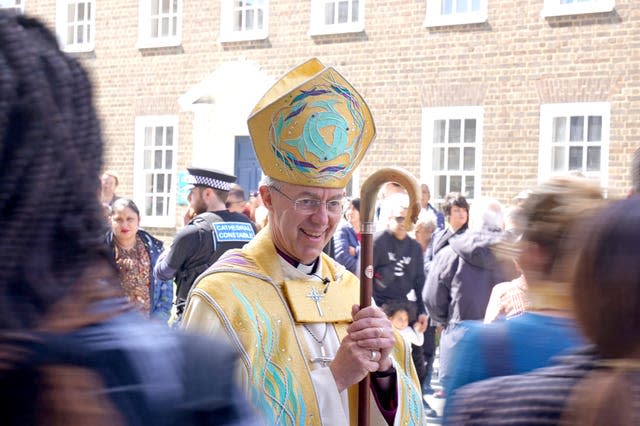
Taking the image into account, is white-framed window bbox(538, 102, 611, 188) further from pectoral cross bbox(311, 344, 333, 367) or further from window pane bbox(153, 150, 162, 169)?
pectoral cross bbox(311, 344, 333, 367)

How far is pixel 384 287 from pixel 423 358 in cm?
78

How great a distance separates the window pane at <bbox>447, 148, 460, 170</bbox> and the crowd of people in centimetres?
977

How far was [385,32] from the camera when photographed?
48.9ft

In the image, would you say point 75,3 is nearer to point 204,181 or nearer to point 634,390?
point 204,181

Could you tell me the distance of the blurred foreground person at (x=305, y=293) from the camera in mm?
3137

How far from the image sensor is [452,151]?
14.5 metres

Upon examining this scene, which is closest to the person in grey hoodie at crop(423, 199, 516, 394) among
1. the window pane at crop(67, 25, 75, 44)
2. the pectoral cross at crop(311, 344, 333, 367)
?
the pectoral cross at crop(311, 344, 333, 367)

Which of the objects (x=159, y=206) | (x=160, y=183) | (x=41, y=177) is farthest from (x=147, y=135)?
(x=41, y=177)

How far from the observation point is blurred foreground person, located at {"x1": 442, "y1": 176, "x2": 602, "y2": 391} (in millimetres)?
1985

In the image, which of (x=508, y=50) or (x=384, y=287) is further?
(x=508, y=50)

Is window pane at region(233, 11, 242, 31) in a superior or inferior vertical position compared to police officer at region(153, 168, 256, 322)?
superior

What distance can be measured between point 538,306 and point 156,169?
631 inches

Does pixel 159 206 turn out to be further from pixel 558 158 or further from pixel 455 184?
pixel 558 158

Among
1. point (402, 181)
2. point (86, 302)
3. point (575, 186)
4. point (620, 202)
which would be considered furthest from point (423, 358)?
point (86, 302)
